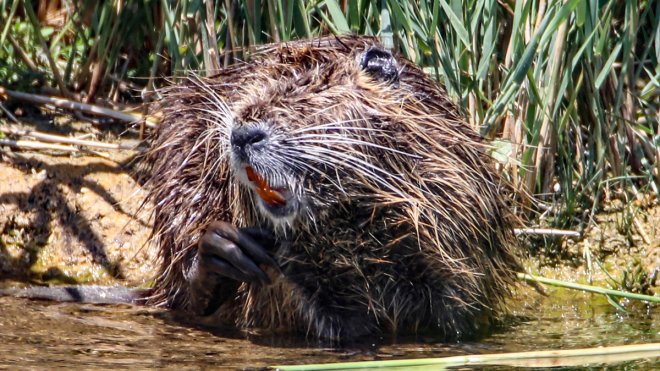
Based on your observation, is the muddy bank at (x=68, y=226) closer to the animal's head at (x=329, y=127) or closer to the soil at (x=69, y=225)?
the soil at (x=69, y=225)

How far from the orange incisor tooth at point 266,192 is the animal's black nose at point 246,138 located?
8 centimetres

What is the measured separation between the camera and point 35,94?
15.2 ft

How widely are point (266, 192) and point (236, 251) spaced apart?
187 millimetres

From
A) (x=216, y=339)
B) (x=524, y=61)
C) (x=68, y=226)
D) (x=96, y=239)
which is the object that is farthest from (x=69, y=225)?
(x=524, y=61)

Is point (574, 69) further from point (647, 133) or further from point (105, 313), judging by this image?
point (105, 313)

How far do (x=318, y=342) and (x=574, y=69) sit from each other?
1.45m

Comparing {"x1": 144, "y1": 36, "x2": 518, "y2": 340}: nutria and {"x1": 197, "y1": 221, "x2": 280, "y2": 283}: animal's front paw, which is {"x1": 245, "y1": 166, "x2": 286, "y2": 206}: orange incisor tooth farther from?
{"x1": 197, "y1": 221, "x2": 280, "y2": 283}: animal's front paw

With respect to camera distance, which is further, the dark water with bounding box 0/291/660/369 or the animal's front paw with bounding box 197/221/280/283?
the animal's front paw with bounding box 197/221/280/283

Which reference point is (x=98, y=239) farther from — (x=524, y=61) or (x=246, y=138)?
(x=524, y=61)

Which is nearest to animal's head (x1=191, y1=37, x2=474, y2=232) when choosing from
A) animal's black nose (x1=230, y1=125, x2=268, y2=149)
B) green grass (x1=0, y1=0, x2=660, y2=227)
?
animal's black nose (x1=230, y1=125, x2=268, y2=149)

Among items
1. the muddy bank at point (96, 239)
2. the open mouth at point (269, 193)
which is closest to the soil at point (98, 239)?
the muddy bank at point (96, 239)

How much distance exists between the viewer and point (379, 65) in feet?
11.0

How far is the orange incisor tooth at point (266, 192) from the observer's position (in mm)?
3068

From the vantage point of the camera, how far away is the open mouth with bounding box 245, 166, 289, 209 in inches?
121
